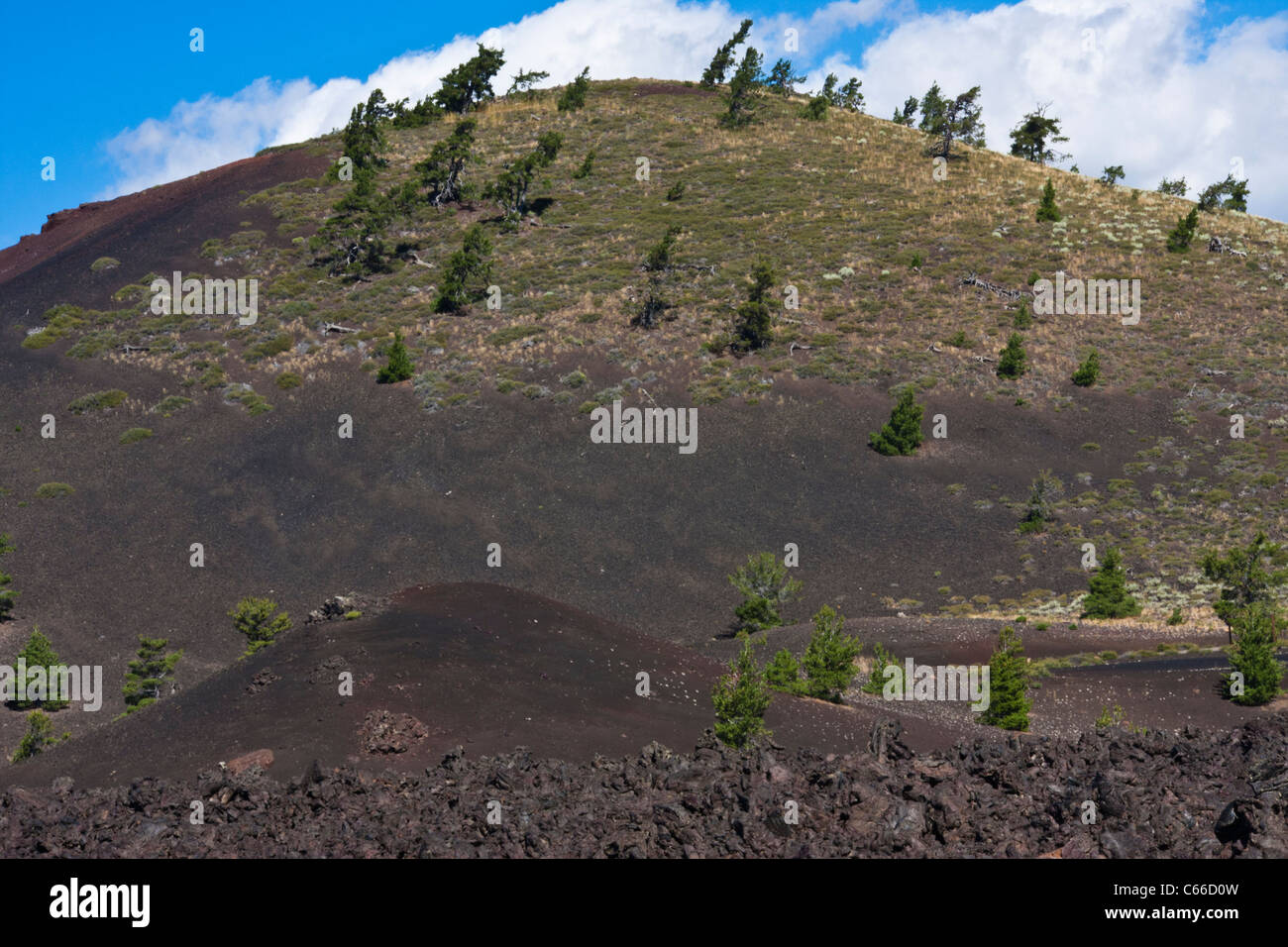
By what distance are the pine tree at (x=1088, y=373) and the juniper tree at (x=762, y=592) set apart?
23551 mm

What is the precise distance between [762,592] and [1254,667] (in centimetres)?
1505

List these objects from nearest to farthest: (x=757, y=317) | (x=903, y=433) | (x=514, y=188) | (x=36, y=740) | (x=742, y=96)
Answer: (x=36, y=740), (x=903, y=433), (x=757, y=317), (x=514, y=188), (x=742, y=96)

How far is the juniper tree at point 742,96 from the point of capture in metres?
85.6

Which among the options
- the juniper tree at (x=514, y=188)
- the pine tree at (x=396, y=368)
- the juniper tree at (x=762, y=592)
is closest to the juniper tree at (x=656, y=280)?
the juniper tree at (x=514, y=188)

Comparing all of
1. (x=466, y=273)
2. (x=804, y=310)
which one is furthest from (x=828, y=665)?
(x=466, y=273)

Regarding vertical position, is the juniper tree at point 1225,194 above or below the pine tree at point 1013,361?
above

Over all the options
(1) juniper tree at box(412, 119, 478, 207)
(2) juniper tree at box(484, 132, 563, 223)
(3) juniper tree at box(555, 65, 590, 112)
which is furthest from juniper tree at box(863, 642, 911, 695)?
(3) juniper tree at box(555, 65, 590, 112)

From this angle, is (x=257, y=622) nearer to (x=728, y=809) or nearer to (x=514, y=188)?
(x=728, y=809)

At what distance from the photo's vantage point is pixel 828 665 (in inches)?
1049

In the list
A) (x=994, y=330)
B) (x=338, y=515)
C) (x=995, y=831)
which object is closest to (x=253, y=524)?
(x=338, y=515)

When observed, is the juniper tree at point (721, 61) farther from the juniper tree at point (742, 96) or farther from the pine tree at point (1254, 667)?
the pine tree at point (1254, 667)

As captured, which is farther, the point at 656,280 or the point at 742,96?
the point at 742,96
